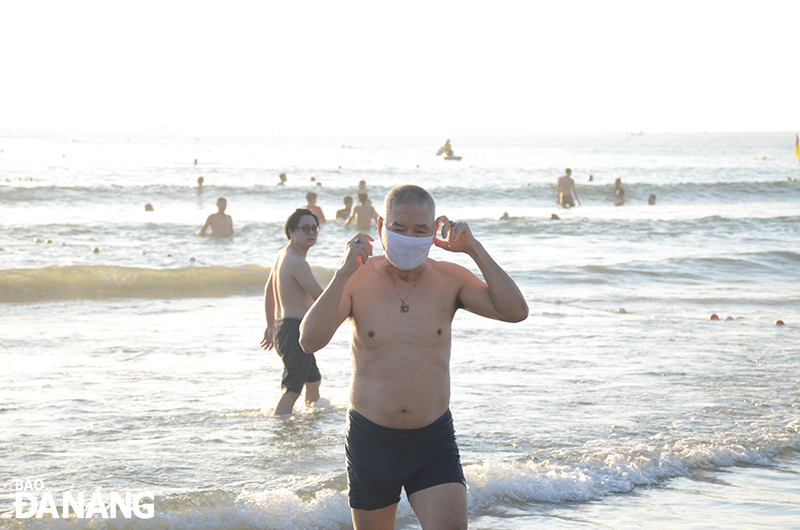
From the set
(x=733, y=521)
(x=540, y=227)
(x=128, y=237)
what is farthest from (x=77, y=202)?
(x=733, y=521)

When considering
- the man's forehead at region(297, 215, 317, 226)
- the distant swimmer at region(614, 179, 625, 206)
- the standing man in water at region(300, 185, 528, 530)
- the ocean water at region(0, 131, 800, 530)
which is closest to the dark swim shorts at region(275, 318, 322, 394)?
the ocean water at region(0, 131, 800, 530)

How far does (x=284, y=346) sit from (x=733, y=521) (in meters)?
3.64

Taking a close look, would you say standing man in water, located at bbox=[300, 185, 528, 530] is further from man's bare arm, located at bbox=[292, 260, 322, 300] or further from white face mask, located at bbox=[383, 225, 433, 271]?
man's bare arm, located at bbox=[292, 260, 322, 300]

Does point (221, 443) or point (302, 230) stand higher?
point (302, 230)

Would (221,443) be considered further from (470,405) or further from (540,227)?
(540,227)

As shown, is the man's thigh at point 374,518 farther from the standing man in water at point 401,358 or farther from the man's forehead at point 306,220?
the man's forehead at point 306,220

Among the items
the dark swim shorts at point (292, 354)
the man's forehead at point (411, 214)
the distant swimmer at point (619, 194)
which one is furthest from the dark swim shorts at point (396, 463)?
the distant swimmer at point (619, 194)

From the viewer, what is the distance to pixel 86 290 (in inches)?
579

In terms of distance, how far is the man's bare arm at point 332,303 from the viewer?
3.23m

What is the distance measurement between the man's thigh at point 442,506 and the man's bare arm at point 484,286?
744mm

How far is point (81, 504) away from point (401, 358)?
2.89 metres

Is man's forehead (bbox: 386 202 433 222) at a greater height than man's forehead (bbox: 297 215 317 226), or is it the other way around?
man's forehead (bbox: 386 202 433 222)

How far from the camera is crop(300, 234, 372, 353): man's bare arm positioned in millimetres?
3228

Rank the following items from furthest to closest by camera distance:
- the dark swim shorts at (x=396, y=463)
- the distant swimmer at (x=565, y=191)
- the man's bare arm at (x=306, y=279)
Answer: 1. the distant swimmer at (x=565, y=191)
2. the man's bare arm at (x=306, y=279)
3. the dark swim shorts at (x=396, y=463)
